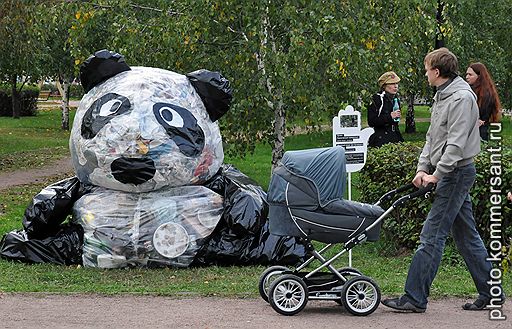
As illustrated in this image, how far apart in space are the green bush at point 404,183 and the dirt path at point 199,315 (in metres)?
1.51

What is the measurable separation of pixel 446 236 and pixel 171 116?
3087 mm

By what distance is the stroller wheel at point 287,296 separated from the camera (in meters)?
6.98

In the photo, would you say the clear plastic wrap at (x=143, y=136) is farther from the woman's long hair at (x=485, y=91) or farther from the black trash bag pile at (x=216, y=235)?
the woman's long hair at (x=485, y=91)

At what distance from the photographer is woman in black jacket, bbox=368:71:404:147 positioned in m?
11.5

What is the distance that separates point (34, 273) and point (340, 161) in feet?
11.0

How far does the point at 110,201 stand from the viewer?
29.6 feet

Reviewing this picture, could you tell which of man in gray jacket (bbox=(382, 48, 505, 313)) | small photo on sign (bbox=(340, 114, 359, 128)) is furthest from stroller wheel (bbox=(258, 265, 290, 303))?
small photo on sign (bbox=(340, 114, 359, 128))

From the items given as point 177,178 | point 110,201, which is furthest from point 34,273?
point 177,178

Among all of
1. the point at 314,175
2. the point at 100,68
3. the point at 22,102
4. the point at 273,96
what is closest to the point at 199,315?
the point at 314,175

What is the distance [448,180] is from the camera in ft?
22.6

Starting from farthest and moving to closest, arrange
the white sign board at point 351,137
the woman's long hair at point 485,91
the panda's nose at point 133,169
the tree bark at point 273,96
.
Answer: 1. the tree bark at point 273,96
2. the woman's long hair at point 485,91
3. the white sign board at point 351,137
4. the panda's nose at point 133,169

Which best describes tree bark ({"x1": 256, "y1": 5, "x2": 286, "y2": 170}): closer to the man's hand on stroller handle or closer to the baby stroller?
A: the baby stroller

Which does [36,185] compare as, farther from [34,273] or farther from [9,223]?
[34,273]

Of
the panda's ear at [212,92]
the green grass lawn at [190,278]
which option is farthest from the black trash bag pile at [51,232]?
the panda's ear at [212,92]
